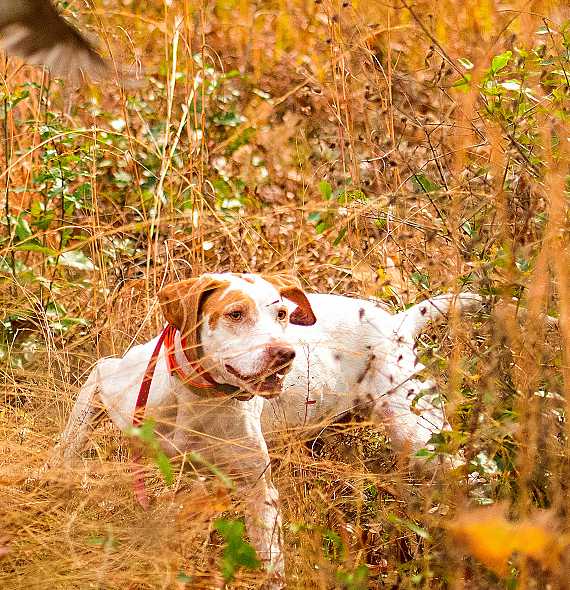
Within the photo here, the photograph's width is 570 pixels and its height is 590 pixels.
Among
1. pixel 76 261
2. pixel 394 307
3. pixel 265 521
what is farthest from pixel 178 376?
pixel 76 261

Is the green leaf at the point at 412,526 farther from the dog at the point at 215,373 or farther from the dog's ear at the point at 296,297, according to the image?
the dog's ear at the point at 296,297

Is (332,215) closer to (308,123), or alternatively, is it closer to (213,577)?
(308,123)

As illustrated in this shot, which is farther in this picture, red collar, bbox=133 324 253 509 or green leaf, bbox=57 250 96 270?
green leaf, bbox=57 250 96 270

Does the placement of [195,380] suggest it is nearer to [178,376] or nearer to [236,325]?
[178,376]

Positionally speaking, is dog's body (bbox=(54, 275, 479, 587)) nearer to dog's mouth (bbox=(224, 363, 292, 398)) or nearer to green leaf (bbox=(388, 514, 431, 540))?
dog's mouth (bbox=(224, 363, 292, 398))

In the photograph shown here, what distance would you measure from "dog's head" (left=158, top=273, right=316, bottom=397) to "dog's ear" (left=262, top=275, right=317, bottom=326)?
1.8 inches

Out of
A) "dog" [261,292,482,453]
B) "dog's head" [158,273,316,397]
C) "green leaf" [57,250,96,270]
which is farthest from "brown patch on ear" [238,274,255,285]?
"green leaf" [57,250,96,270]

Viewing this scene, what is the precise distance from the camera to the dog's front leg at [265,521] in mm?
2613

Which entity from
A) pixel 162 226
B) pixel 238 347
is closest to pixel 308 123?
pixel 162 226

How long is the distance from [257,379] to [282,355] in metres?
0.10

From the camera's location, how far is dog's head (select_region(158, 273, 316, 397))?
2.97 meters

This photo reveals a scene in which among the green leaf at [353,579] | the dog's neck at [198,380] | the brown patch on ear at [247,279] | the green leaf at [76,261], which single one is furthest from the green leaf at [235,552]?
the green leaf at [76,261]

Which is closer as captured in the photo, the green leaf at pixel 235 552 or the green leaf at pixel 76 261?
the green leaf at pixel 235 552

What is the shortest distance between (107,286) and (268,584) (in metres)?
2.04
